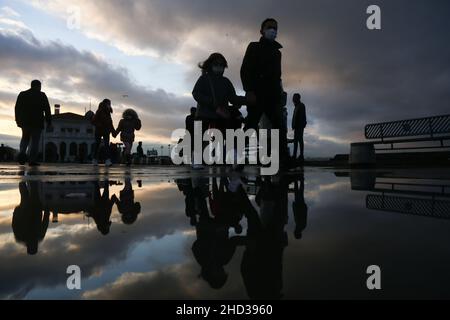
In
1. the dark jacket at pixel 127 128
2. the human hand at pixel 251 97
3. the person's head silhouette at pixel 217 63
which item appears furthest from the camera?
the dark jacket at pixel 127 128

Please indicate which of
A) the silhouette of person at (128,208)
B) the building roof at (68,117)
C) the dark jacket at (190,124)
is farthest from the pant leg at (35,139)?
the building roof at (68,117)

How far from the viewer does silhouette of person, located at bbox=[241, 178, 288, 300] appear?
2.27 feet

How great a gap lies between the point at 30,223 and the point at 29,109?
26.6 feet

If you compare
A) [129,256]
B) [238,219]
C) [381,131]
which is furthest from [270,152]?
[381,131]

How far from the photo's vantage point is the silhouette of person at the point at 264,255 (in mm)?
691

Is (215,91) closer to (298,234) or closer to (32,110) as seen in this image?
(298,234)

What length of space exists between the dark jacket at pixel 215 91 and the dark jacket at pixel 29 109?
4.70m

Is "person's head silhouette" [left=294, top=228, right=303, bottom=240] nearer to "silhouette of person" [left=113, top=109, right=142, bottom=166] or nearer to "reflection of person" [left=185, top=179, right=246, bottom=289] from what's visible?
"reflection of person" [left=185, top=179, right=246, bottom=289]

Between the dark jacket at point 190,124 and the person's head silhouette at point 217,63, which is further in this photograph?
the dark jacket at point 190,124

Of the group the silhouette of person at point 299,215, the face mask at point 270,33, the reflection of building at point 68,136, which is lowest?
the silhouette of person at point 299,215

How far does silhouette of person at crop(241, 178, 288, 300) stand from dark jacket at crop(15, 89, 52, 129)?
8245mm

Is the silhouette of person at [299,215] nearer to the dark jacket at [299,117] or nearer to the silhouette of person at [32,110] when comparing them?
the silhouette of person at [32,110]

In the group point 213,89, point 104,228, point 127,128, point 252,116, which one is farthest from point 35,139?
point 104,228

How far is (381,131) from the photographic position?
47.0 ft
